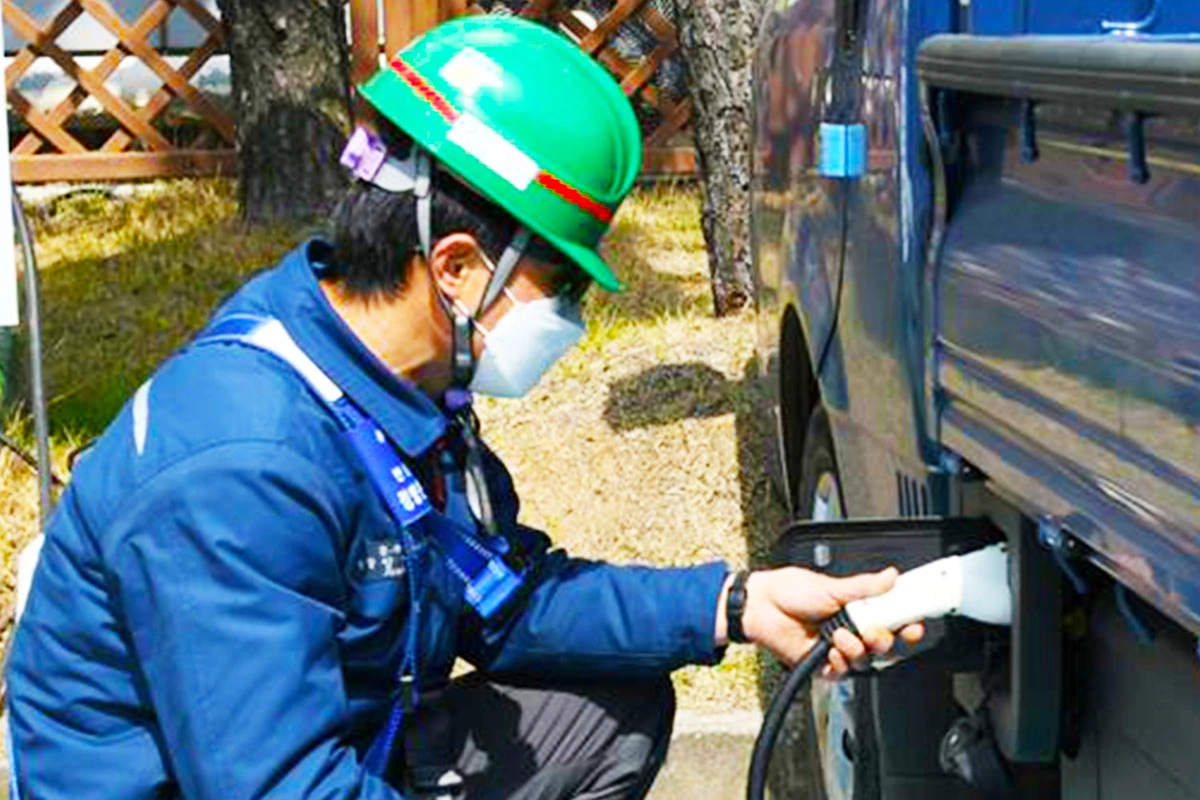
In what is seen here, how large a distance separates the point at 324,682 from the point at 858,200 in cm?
128

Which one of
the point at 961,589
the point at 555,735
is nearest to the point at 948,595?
the point at 961,589

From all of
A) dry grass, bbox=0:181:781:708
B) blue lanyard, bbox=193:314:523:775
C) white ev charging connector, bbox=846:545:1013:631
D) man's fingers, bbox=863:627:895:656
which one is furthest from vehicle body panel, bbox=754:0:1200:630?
dry grass, bbox=0:181:781:708

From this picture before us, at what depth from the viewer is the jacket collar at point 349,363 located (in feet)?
8.86

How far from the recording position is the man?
8.21ft

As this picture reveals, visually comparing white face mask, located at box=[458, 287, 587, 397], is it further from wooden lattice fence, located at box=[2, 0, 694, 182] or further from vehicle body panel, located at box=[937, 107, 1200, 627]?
wooden lattice fence, located at box=[2, 0, 694, 182]

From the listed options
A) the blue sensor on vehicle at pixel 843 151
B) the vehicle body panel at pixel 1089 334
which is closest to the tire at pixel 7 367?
the blue sensor on vehicle at pixel 843 151

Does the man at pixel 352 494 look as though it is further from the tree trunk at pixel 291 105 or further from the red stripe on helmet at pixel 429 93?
the tree trunk at pixel 291 105

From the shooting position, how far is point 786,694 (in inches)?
111

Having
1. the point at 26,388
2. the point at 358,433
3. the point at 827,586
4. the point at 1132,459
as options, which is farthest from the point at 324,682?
the point at 26,388

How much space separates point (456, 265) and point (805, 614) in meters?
0.65

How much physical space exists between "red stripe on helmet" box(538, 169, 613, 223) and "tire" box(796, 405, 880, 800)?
3.23ft

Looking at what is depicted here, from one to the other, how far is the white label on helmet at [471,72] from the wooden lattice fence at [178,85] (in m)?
7.84

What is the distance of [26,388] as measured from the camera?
6.70 m

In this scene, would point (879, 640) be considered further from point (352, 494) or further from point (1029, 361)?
point (352, 494)
